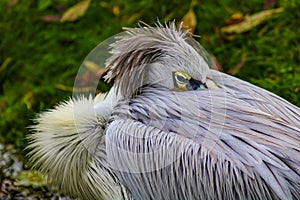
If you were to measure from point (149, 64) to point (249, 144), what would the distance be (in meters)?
0.55

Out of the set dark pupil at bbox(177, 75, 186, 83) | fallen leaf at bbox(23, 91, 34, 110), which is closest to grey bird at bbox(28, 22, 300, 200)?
dark pupil at bbox(177, 75, 186, 83)

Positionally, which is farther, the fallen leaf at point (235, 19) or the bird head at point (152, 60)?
the fallen leaf at point (235, 19)

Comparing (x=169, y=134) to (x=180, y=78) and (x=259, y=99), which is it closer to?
(x=180, y=78)

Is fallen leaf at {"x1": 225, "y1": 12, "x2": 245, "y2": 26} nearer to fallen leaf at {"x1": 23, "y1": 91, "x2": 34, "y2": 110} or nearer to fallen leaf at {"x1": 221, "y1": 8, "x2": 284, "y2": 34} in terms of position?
fallen leaf at {"x1": 221, "y1": 8, "x2": 284, "y2": 34}

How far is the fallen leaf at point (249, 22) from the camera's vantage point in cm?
439

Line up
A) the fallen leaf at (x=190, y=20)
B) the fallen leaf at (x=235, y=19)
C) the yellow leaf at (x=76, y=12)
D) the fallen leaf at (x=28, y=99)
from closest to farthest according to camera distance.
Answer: the fallen leaf at (x=28, y=99), the fallen leaf at (x=190, y=20), the fallen leaf at (x=235, y=19), the yellow leaf at (x=76, y=12)

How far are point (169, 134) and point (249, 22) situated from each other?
6.23ft

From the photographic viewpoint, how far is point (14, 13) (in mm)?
4605

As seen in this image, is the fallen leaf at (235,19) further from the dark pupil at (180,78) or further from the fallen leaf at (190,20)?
the dark pupil at (180,78)

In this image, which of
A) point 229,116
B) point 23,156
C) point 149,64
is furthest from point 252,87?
point 23,156

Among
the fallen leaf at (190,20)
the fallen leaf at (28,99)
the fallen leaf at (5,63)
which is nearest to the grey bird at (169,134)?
the fallen leaf at (28,99)

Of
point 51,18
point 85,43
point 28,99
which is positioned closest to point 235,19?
point 85,43

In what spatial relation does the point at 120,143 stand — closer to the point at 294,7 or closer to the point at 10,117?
the point at 10,117

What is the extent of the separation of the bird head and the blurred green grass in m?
1.24
